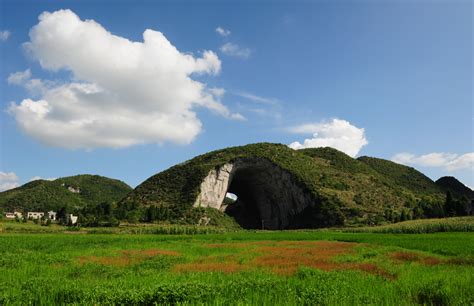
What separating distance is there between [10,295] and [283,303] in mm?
7714

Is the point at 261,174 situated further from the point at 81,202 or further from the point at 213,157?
the point at 81,202

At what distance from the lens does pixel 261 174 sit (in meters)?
116

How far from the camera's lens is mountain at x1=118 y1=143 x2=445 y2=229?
94.2 metres

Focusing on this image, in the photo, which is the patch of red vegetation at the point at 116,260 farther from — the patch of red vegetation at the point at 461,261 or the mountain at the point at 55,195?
the mountain at the point at 55,195

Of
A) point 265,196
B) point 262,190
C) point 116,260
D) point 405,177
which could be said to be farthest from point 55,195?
point 405,177

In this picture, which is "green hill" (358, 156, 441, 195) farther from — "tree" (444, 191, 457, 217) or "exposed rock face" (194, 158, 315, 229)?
"exposed rock face" (194, 158, 315, 229)

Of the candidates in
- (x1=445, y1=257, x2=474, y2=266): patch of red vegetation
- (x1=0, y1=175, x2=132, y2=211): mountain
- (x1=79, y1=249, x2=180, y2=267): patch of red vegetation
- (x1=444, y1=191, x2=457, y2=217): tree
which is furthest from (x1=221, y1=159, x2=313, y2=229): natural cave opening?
(x1=79, y1=249, x2=180, y2=267): patch of red vegetation

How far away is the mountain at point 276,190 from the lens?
94.2 m

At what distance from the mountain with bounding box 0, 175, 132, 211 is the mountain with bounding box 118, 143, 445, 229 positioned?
168 feet

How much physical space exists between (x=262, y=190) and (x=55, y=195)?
103 metres

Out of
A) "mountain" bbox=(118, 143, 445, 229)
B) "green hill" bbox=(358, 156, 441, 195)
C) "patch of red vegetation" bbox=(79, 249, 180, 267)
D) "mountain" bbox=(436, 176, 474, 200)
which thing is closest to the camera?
"patch of red vegetation" bbox=(79, 249, 180, 267)

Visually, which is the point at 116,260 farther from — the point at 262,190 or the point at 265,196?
the point at 265,196

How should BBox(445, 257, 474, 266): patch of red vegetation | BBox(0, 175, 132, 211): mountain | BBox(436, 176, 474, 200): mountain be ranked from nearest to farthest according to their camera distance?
1. BBox(445, 257, 474, 266): patch of red vegetation
2. BBox(0, 175, 132, 211): mountain
3. BBox(436, 176, 474, 200): mountain

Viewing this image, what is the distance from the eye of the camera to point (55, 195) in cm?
15988
